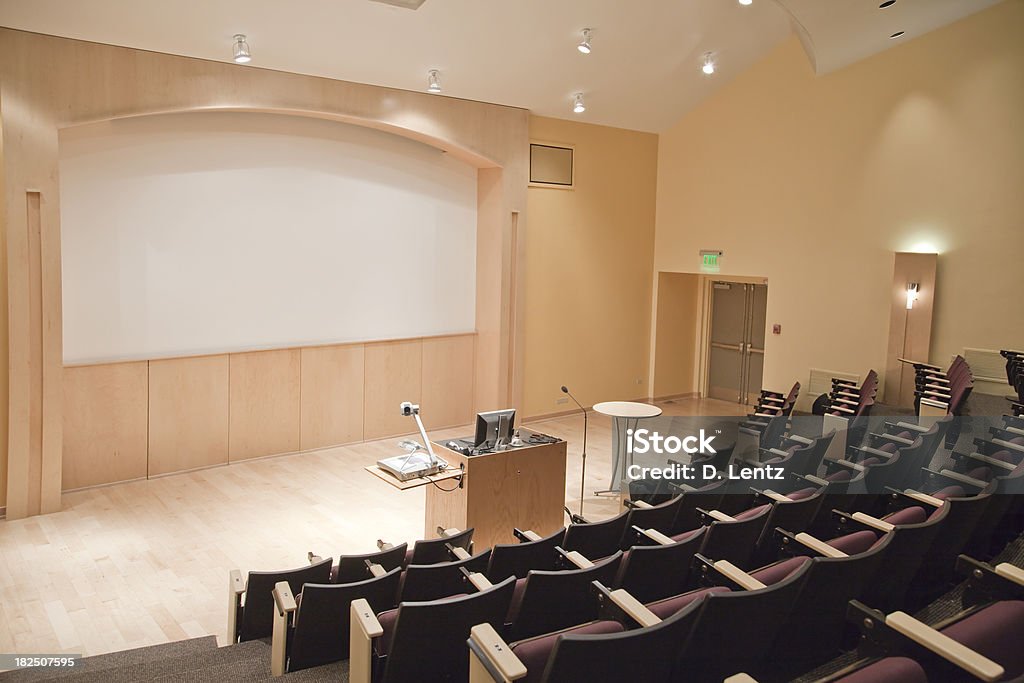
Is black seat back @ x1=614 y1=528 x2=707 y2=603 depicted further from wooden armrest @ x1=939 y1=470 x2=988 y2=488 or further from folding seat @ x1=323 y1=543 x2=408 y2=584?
wooden armrest @ x1=939 y1=470 x2=988 y2=488

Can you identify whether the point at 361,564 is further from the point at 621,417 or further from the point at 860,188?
the point at 860,188

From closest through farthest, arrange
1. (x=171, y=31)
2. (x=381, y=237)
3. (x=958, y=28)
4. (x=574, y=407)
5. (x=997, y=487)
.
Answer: (x=997, y=487) → (x=171, y=31) → (x=958, y=28) → (x=381, y=237) → (x=574, y=407)

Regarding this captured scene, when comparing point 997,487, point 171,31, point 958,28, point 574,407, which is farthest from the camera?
point 574,407

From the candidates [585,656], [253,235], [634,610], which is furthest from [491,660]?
[253,235]

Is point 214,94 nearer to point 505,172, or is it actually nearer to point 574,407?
point 505,172

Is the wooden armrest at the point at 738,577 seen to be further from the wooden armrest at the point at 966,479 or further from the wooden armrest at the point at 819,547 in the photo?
the wooden armrest at the point at 966,479

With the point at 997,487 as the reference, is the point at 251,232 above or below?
above

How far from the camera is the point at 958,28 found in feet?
25.2

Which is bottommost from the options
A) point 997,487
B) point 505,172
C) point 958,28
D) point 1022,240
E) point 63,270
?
point 997,487

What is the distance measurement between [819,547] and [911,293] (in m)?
5.71

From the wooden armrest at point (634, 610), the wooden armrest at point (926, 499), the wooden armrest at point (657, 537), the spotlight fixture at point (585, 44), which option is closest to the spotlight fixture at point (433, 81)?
the spotlight fixture at point (585, 44)

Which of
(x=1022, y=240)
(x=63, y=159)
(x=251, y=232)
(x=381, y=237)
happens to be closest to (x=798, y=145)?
(x=1022, y=240)

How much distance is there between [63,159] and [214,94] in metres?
1.38

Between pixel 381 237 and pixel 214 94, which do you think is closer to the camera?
pixel 214 94
